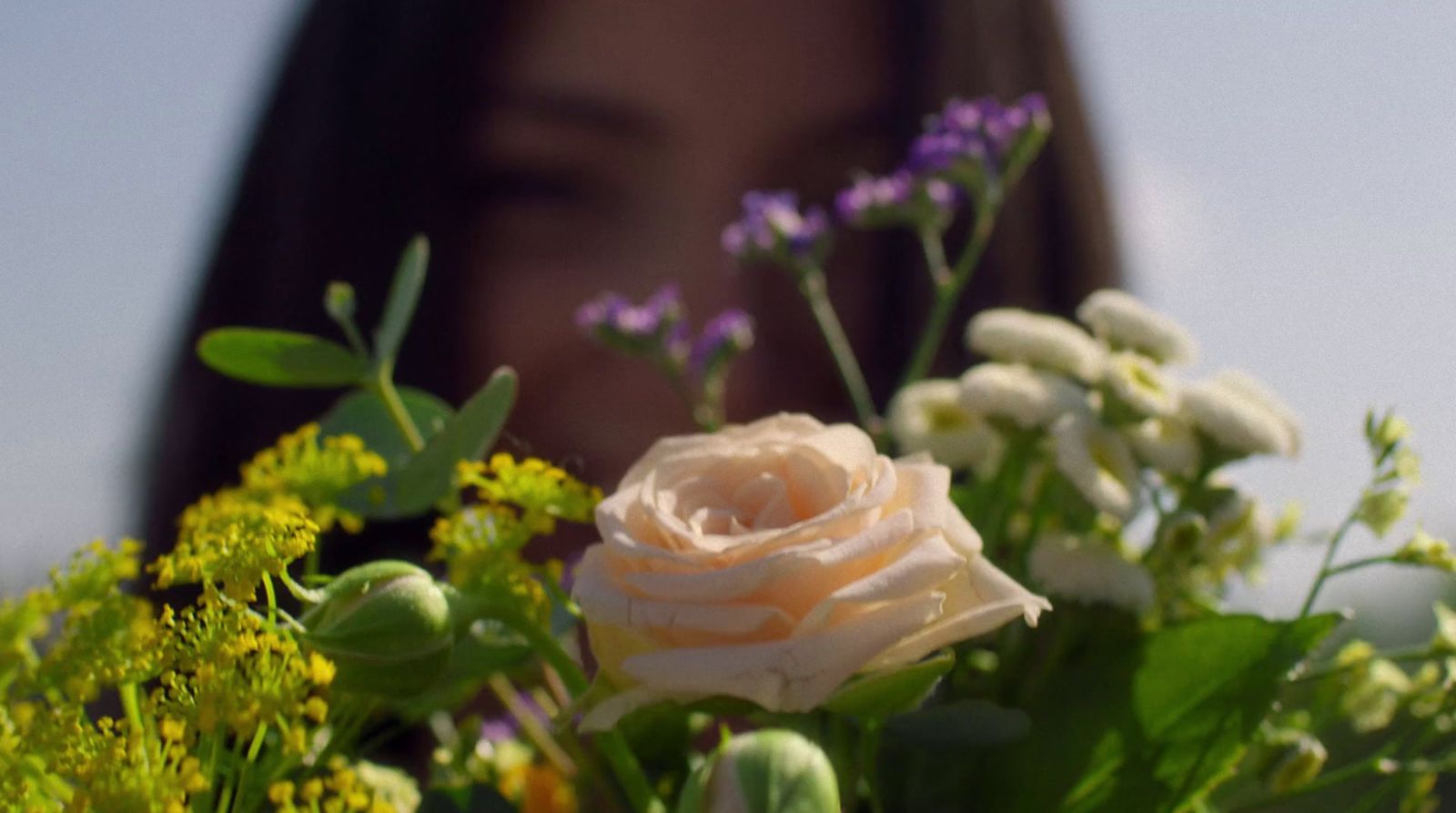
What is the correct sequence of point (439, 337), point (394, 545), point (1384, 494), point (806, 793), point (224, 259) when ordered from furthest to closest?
point (224, 259)
point (439, 337)
point (394, 545)
point (1384, 494)
point (806, 793)

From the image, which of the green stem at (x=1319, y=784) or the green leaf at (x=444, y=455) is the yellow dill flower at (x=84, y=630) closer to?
the green leaf at (x=444, y=455)

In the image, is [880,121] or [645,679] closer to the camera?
[645,679]

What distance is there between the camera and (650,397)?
1.30 meters

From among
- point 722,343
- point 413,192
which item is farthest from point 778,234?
point 413,192

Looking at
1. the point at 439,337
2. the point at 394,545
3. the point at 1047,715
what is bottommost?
the point at 394,545

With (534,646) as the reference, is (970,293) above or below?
below

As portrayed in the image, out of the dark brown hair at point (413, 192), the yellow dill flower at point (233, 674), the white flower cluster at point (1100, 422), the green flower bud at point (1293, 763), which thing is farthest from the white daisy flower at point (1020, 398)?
the dark brown hair at point (413, 192)

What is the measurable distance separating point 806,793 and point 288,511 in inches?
5.1

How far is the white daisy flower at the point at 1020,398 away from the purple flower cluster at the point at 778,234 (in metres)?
0.13

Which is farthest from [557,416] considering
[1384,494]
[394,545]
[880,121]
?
[1384,494]

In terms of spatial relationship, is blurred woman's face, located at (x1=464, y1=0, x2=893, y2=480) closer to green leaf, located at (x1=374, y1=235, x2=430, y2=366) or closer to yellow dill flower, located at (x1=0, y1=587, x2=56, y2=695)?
green leaf, located at (x1=374, y1=235, x2=430, y2=366)

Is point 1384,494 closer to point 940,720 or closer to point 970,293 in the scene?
point 940,720

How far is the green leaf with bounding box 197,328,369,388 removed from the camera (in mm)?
398

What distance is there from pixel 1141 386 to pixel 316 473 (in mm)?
231
